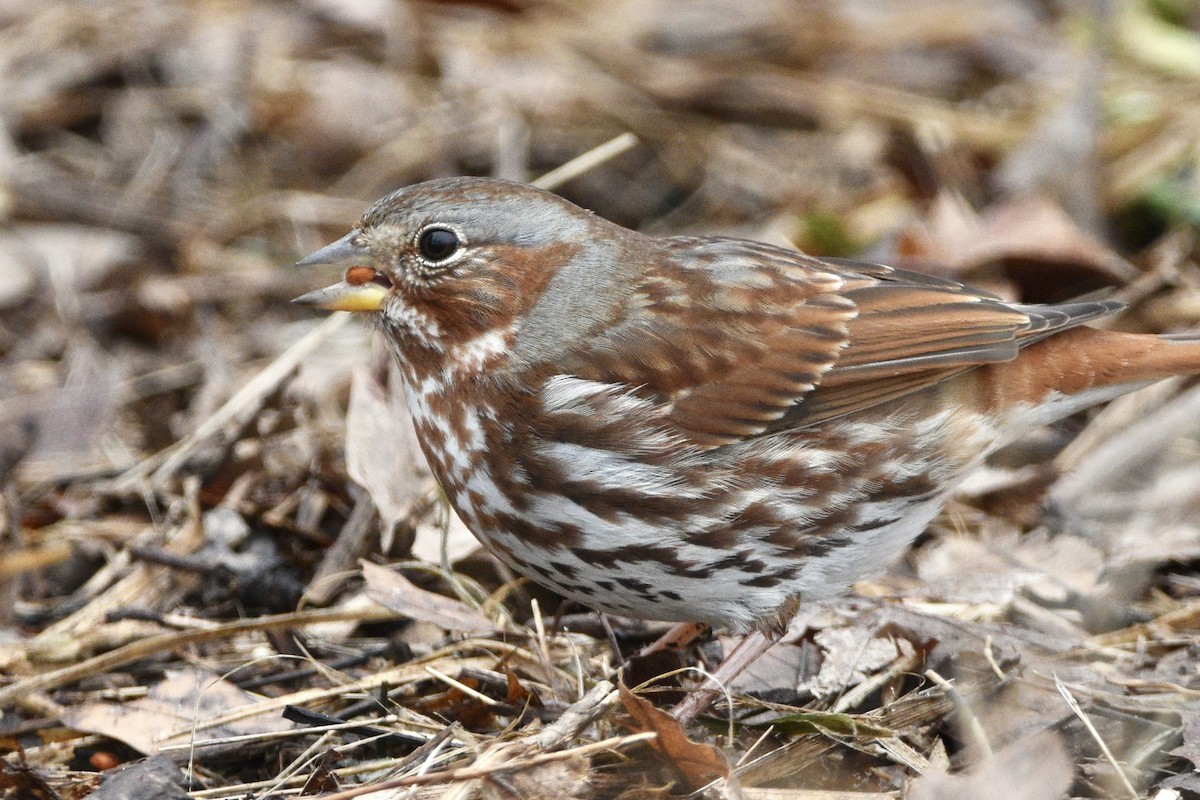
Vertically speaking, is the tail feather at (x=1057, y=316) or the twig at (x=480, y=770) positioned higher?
the tail feather at (x=1057, y=316)

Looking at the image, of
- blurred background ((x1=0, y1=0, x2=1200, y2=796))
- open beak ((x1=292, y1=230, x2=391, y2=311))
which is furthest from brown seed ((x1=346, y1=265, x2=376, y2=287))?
blurred background ((x1=0, y1=0, x2=1200, y2=796))

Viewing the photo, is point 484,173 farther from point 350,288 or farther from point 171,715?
point 171,715

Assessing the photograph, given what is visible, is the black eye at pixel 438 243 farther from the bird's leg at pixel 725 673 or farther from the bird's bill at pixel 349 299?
the bird's leg at pixel 725 673

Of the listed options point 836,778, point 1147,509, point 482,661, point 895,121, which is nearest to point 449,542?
point 482,661

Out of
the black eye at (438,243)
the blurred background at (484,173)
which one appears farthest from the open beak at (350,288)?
→ the blurred background at (484,173)

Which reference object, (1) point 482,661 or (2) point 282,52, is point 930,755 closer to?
(1) point 482,661

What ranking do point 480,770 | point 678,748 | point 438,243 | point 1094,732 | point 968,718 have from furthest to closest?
point 438,243 < point 968,718 < point 1094,732 < point 678,748 < point 480,770

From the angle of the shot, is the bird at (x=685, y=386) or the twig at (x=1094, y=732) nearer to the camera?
the twig at (x=1094, y=732)

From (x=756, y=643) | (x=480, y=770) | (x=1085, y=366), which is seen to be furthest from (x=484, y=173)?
(x=480, y=770)
